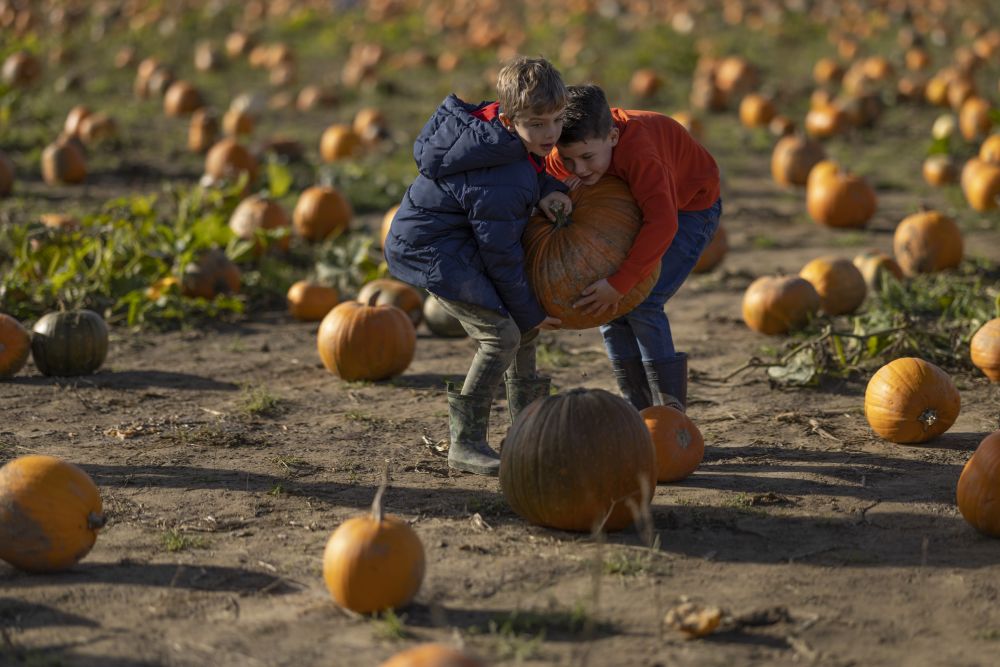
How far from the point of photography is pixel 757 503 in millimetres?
5328

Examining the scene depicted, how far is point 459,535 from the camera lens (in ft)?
16.3

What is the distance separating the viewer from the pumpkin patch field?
4156 millimetres

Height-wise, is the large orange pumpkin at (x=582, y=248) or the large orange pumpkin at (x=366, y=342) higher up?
the large orange pumpkin at (x=582, y=248)

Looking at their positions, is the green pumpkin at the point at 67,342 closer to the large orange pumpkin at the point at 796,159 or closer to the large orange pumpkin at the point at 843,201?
the large orange pumpkin at the point at 843,201

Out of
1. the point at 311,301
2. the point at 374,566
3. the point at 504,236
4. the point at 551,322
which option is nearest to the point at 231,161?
the point at 311,301

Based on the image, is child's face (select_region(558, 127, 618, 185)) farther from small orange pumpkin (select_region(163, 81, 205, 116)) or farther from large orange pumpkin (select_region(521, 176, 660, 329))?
small orange pumpkin (select_region(163, 81, 205, 116))

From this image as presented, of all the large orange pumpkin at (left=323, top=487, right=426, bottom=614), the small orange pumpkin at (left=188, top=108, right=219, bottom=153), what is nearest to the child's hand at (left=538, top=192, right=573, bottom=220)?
the large orange pumpkin at (left=323, top=487, right=426, bottom=614)

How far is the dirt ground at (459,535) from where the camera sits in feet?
13.2

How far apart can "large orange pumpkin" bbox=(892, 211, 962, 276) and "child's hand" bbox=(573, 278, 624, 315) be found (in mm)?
4805

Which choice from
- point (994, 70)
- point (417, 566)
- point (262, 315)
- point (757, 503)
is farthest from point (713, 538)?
point (994, 70)

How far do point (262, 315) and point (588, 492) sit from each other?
476 centimetres

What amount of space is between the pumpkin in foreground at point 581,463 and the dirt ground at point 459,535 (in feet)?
0.38

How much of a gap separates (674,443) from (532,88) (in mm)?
1670

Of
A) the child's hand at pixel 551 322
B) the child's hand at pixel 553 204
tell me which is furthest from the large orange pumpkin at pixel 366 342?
the child's hand at pixel 553 204
